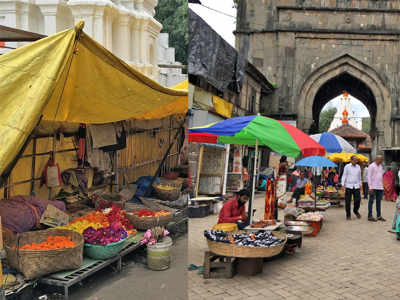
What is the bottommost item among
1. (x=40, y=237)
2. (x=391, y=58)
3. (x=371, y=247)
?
(x=371, y=247)

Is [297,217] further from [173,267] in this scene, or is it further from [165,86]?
[165,86]

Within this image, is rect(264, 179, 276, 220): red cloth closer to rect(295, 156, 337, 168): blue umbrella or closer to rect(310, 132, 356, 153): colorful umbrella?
rect(295, 156, 337, 168): blue umbrella

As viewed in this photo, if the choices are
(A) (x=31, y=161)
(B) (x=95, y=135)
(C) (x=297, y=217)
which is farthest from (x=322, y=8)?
(A) (x=31, y=161)

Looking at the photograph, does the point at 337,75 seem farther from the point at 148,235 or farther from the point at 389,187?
the point at 148,235

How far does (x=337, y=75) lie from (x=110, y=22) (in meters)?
15.6

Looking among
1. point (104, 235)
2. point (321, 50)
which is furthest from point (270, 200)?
point (321, 50)

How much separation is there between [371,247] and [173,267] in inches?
136

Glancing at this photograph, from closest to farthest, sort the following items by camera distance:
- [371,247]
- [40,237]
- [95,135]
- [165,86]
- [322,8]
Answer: [165,86] → [40,237] → [95,135] → [371,247] → [322,8]

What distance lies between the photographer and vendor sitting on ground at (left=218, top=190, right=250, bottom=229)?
14.8 feet

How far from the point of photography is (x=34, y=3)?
2303mm

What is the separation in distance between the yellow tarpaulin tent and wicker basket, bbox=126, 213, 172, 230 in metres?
1.20

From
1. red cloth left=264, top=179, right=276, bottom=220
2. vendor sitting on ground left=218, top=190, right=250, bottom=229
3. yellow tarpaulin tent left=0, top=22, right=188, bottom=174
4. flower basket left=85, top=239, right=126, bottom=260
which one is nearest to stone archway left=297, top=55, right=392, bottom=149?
red cloth left=264, top=179, right=276, bottom=220

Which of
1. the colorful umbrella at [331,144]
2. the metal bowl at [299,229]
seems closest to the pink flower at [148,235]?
the metal bowl at [299,229]

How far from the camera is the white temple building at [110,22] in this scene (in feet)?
7.04
